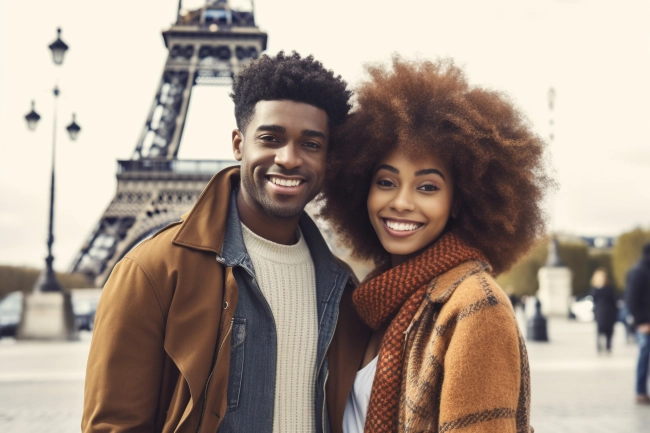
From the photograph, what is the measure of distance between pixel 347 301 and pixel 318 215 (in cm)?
54

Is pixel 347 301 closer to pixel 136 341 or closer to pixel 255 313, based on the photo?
pixel 255 313

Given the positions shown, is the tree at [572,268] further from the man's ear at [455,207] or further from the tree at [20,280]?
the man's ear at [455,207]

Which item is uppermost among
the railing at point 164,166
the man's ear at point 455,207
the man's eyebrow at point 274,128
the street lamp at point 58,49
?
the street lamp at point 58,49

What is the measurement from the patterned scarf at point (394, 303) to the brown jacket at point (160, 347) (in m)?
0.53

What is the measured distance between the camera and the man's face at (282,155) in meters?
2.74

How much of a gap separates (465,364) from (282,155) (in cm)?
107

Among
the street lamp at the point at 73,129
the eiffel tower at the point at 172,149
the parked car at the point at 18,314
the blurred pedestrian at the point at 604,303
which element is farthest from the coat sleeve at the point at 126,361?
the eiffel tower at the point at 172,149

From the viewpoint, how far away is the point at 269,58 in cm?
288

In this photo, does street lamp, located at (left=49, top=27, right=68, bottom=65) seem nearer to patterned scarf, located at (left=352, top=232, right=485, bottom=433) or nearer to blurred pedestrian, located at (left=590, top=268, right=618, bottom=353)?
blurred pedestrian, located at (left=590, top=268, right=618, bottom=353)

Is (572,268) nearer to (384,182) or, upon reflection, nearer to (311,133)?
(384,182)

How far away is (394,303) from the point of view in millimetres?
2604

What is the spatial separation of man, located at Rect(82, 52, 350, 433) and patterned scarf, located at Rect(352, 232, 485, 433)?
222 millimetres

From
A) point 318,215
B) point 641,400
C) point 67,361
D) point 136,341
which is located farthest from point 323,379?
point 67,361

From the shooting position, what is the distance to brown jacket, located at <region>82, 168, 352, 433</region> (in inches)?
92.4
